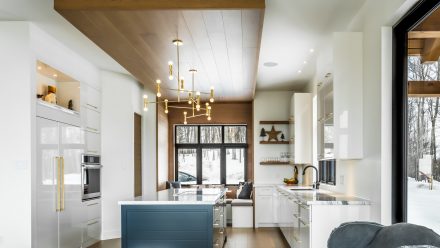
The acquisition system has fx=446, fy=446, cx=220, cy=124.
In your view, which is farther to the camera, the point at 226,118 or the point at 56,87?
the point at 226,118

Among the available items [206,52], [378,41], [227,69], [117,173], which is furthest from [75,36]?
[378,41]

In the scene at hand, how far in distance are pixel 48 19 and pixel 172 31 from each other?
1.36 meters

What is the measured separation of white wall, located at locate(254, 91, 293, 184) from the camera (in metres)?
9.36

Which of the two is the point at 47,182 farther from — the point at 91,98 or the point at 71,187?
the point at 91,98

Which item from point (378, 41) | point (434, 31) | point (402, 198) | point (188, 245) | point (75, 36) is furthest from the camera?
point (75, 36)

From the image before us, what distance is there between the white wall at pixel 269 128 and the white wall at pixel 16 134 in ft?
17.5

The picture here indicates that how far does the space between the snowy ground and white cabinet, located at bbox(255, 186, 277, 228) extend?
5.42m

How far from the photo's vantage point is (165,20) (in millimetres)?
4199

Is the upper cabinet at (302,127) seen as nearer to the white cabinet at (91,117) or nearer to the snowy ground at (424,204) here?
the white cabinet at (91,117)

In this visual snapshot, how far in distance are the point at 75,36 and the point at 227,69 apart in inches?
87.4

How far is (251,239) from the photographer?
24.3ft

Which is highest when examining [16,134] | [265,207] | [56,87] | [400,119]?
[56,87]

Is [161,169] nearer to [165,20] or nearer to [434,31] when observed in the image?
[165,20]

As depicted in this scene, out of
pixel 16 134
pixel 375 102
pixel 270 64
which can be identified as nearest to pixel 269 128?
pixel 270 64
